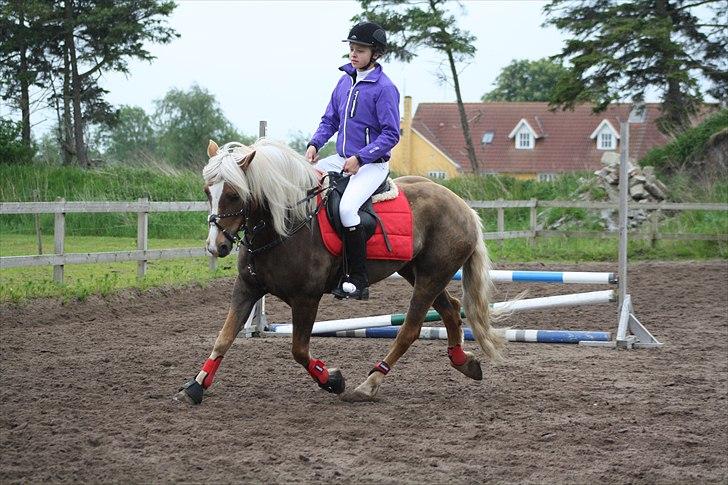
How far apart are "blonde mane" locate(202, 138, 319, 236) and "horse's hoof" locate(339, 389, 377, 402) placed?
120cm

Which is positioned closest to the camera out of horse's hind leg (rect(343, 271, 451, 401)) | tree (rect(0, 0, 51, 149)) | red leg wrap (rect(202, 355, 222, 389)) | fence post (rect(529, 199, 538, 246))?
red leg wrap (rect(202, 355, 222, 389))

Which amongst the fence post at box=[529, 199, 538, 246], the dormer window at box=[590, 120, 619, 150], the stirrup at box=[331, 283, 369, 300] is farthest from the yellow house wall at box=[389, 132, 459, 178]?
the stirrup at box=[331, 283, 369, 300]

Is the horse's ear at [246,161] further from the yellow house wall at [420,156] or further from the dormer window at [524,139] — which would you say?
the dormer window at [524,139]

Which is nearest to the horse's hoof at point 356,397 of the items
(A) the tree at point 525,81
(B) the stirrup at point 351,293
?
(B) the stirrup at point 351,293

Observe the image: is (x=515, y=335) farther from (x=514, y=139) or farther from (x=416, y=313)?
(x=514, y=139)

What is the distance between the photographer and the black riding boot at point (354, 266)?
6.00 m

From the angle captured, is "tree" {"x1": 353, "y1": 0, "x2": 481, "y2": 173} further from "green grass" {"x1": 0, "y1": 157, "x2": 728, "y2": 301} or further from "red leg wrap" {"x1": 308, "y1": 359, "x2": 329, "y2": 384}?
"red leg wrap" {"x1": 308, "y1": 359, "x2": 329, "y2": 384}

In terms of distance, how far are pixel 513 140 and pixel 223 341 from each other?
4864 centimetres

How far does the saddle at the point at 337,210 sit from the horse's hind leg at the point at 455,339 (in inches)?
38.0

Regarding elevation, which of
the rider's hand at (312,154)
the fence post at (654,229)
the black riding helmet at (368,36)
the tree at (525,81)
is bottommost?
the fence post at (654,229)

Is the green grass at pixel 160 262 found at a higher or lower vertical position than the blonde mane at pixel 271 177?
lower

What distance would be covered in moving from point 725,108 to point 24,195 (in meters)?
19.3

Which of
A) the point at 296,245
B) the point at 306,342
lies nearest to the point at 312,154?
the point at 296,245

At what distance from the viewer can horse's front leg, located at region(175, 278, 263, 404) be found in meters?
5.70
